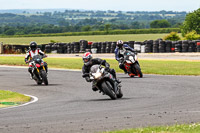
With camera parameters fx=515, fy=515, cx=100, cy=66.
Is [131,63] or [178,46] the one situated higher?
[131,63]

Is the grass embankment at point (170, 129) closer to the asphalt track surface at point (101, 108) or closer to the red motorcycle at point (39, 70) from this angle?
the asphalt track surface at point (101, 108)

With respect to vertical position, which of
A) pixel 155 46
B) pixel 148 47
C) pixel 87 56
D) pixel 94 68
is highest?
pixel 87 56

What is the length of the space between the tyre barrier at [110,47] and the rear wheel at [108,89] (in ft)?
87.1

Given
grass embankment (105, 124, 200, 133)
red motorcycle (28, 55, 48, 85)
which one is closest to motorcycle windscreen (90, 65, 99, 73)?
grass embankment (105, 124, 200, 133)

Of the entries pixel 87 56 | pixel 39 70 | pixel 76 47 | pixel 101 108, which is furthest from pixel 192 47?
pixel 101 108

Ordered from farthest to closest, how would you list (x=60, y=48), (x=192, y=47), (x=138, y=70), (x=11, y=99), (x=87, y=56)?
1. (x=60, y=48)
2. (x=192, y=47)
3. (x=138, y=70)
4. (x=11, y=99)
5. (x=87, y=56)

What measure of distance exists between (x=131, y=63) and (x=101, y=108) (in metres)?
10.4

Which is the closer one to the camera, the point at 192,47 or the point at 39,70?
the point at 39,70

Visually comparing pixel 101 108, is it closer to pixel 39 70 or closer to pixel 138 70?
pixel 39 70

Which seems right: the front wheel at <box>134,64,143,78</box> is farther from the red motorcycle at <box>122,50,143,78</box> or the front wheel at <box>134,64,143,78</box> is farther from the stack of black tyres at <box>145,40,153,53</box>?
the stack of black tyres at <box>145,40,153,53</box>

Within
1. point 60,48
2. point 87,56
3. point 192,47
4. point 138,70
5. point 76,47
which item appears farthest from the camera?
point 60,48

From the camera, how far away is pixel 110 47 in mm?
47688

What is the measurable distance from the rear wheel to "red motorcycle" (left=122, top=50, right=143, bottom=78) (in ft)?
26.0

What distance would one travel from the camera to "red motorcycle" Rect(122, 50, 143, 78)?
74.6 ft
